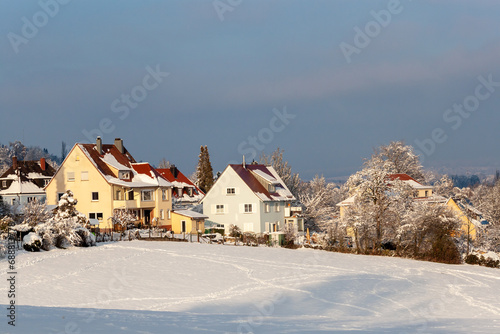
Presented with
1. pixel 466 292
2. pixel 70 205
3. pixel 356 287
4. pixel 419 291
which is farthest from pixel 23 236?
pixel 466 292

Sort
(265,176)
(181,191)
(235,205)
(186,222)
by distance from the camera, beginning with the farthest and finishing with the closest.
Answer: (181,191) < (265,176) < (235,205) < (186,222)

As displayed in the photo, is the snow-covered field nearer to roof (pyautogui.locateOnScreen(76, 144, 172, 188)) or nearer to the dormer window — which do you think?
roof (pyautogui.locateOnScreen(76, 144, 172, 188))

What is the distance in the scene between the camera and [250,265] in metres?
39.7

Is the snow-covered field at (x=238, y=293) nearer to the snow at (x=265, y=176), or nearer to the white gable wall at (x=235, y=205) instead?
the white gable wall at (x=235, y=205)

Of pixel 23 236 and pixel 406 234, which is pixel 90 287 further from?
pixel 406 234

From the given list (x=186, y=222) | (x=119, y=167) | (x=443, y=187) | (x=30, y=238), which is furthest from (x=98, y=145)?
(x=443, y=187)

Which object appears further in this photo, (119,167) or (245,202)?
(245,202)

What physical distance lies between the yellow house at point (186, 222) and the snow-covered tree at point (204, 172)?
95.0 ft

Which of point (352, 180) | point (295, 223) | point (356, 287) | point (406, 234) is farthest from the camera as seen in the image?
point (295, 223)

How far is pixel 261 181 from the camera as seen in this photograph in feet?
229

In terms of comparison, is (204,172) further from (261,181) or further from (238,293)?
(238,293)

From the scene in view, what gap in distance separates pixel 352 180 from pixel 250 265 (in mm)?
18391

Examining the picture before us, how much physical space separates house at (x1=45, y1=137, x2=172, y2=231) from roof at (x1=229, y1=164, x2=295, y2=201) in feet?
28.6

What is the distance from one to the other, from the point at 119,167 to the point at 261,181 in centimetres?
1637
